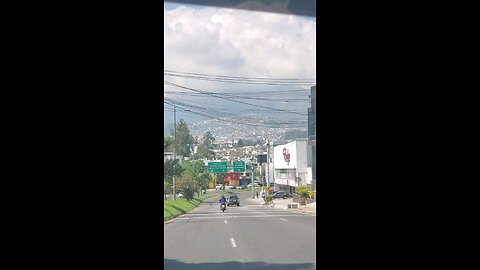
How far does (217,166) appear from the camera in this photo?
3.69 m

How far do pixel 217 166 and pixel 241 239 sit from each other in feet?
3.16

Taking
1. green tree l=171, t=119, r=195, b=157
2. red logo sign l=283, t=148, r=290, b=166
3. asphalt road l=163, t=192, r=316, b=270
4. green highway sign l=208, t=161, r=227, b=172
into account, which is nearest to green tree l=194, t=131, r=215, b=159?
green tree l=171, t=119, r=195, b=157

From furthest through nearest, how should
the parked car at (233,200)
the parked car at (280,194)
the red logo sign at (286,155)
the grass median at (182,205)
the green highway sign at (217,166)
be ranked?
the parked car at (280,194), the parked car at (233,200), the red logo sign at (286,155), the green highway sign at (217,166), the grass median at (182,205)

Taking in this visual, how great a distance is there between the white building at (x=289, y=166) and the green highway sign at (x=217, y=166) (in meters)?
0.56

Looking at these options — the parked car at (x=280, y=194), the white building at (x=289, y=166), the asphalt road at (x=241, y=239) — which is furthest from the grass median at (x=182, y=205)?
the parked car at (x=280, y=194)

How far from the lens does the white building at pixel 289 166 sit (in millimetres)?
3857

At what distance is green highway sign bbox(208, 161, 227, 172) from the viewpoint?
3619 mm

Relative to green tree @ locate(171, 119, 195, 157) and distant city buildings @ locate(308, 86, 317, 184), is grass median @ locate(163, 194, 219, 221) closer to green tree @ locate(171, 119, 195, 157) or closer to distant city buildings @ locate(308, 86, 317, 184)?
green tree @ locate(171, 119, 195, 157)

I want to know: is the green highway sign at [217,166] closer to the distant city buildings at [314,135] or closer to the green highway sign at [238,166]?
the green highway sign at [238,166]

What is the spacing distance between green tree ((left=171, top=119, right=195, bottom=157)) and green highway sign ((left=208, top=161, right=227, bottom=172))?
406mm
